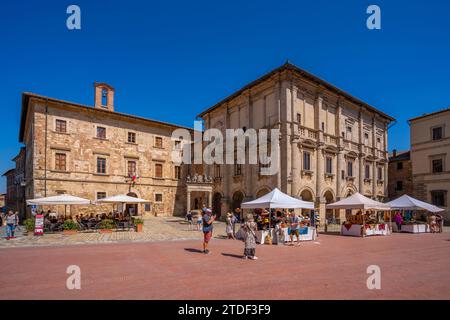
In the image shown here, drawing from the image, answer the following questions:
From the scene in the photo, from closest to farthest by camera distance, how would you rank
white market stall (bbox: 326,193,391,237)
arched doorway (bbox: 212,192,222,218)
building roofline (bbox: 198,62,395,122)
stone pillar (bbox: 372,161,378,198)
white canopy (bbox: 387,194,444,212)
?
white market stall (bbox: 326,193,391,237) < white canopy (bbox: 387,194,444,212) < building roofline (bbox: 198,62,395,122) < arched doorway (bbox: 212,192,222,218) < stone pillar (bbox: 372,161,378,198)

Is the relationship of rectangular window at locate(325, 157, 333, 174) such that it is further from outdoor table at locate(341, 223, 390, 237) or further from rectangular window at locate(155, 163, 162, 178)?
rectangular window at locate(155, 163, 162, 178)

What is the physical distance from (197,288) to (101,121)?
25.7 m

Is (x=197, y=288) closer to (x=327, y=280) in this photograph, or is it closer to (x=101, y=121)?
(x=327, y=280)

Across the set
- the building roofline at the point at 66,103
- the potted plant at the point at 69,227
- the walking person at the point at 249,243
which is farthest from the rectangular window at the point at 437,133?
the potted plant at the point at 69,227

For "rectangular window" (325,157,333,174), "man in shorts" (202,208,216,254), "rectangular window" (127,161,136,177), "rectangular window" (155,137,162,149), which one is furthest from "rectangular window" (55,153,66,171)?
"rectangular window" (325,157,333,174)

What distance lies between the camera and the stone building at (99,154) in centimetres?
2436

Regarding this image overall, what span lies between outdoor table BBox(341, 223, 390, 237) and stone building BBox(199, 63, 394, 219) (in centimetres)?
596

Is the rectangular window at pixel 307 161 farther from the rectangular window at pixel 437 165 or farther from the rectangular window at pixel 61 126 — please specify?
the rectangular window at pixel 61 126

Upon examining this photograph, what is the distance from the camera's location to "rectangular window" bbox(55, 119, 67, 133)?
83.3 ft

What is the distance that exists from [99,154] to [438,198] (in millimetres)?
35443

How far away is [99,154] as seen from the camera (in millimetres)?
27391

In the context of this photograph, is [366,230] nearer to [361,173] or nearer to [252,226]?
[252,226]

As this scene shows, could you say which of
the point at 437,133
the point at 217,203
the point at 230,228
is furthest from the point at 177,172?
the point at 437,133
